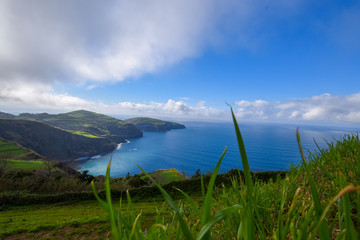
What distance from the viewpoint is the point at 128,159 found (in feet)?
442

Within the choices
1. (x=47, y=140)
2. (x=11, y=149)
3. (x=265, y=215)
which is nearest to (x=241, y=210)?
(x=265, y=215)

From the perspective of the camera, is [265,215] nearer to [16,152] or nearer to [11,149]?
[16,152]

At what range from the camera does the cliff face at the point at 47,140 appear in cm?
12330

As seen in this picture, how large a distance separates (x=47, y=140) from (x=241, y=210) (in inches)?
6739

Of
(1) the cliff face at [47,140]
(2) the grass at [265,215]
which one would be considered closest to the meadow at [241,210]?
(2) the grass at [265,215]

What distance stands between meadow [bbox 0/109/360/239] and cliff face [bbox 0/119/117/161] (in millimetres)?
129797

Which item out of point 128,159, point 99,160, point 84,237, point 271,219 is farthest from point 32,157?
point 271,219

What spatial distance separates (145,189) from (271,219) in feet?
93.1

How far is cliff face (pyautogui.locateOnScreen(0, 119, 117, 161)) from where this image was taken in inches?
4854

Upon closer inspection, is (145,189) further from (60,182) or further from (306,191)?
(306,191)

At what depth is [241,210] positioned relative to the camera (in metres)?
1.50

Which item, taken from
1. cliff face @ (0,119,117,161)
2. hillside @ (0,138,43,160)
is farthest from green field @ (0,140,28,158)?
cliff face @ (0,119,117,161)

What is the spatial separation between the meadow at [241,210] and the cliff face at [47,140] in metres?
130

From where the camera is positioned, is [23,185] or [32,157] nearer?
[23,185]
